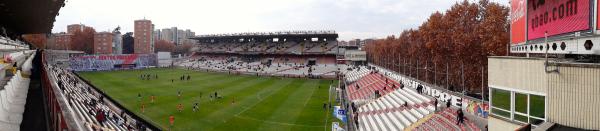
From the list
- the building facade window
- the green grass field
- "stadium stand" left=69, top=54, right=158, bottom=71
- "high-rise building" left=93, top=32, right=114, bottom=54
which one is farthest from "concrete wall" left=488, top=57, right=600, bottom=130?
"high-rise building" left=93, top=32, right=114, bottom=54

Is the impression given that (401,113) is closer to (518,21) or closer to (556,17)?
(518,21)

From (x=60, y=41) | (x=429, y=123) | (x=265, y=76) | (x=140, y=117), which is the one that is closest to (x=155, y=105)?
(x=140, y=117)

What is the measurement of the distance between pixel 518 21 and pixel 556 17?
4.91 m

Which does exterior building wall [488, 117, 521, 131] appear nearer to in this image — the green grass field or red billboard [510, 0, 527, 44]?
red billboard [510, 0, 527, 44]

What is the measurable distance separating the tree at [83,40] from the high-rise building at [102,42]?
1443 mm

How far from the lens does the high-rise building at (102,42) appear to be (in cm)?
11400

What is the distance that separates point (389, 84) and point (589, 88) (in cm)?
2878

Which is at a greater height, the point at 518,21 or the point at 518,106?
the point at 518,21

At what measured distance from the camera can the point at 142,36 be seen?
130 meters

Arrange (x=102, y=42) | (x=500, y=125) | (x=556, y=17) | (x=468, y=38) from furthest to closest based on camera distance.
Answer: (x=102, y=42) → (x=468, y=38) → (x=500, y=125) → (x=556, y=17)

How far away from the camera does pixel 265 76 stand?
2734 inches

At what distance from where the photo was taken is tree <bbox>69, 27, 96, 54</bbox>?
113 meters

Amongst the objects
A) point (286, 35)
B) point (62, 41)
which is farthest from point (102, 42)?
point (286, 35)

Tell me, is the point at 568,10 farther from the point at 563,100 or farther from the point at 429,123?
the point at 429,123
